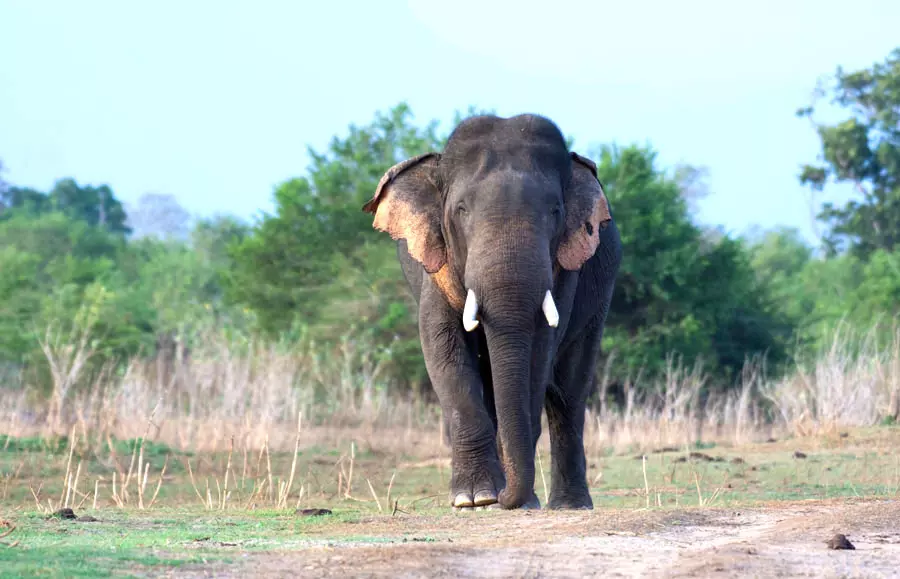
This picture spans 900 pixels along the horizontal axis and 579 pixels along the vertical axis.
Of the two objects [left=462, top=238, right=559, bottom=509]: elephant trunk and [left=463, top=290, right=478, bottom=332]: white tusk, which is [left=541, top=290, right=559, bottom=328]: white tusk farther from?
[left=463, top=290, right=478, bottom=332]: white tusk

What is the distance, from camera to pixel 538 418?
9.50 meters

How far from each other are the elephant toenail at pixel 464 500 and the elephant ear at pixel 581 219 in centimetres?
168

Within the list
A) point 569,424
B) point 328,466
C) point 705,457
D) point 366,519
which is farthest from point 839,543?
point 328,466

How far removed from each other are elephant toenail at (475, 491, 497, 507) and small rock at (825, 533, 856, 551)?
3206mm

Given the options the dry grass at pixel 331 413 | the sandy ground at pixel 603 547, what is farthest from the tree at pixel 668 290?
the sandy ground at pixel 603 547

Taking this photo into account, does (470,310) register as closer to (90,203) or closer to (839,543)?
(839,543)

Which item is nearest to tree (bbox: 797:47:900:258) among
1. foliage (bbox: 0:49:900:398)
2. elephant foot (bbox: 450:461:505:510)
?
foliage (bbox: 0:49:900:398)

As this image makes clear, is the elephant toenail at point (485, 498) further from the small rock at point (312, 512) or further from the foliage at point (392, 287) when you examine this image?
the foliage at point (392, 287)

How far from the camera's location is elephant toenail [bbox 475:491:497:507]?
933cm

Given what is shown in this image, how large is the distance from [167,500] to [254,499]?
7.37 ft

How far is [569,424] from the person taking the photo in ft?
35.5

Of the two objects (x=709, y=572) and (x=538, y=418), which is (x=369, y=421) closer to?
(x=538, y=418)

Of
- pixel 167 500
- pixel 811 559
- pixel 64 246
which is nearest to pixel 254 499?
pixel 167 500

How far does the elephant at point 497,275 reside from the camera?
29.4ft
